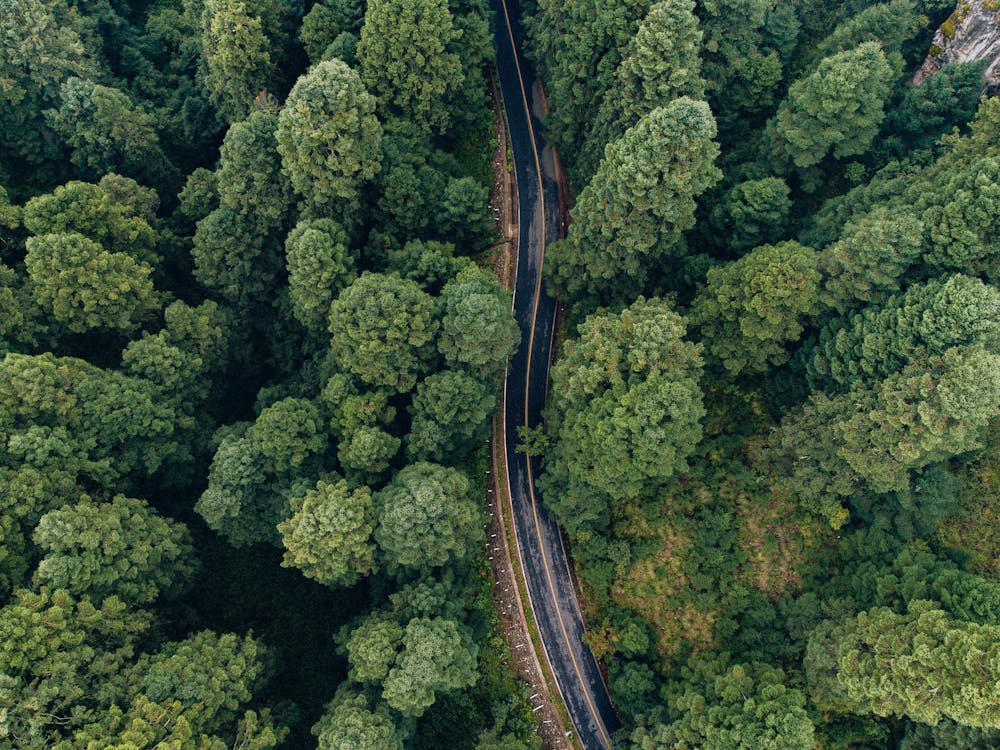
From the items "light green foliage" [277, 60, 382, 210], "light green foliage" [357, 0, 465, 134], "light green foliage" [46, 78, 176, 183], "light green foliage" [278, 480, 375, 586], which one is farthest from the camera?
"light green foliage" [46, 78, 176, 183]

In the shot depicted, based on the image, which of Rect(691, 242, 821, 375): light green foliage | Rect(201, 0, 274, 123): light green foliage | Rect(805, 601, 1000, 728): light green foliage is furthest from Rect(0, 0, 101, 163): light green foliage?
Rect(805, 601, 1000, 728): light green foliage

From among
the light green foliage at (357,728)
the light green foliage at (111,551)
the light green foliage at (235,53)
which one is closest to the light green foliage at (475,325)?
the light green foliage at (357,728)

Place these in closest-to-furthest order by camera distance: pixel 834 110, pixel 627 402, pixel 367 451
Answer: pixel 627 402, pixel 367 451, pixel 834 110

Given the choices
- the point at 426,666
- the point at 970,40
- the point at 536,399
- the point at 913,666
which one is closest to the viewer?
the point at 913,666

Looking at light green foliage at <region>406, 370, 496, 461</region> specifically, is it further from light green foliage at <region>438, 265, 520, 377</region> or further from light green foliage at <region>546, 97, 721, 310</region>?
light green foliage at <region>546, 97, 721, 310</region>

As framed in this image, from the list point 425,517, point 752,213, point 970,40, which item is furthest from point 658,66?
point 425,517

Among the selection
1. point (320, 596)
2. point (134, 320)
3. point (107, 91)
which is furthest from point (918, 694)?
point (107, 91)

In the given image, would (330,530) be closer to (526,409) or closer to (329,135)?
(526,409)
